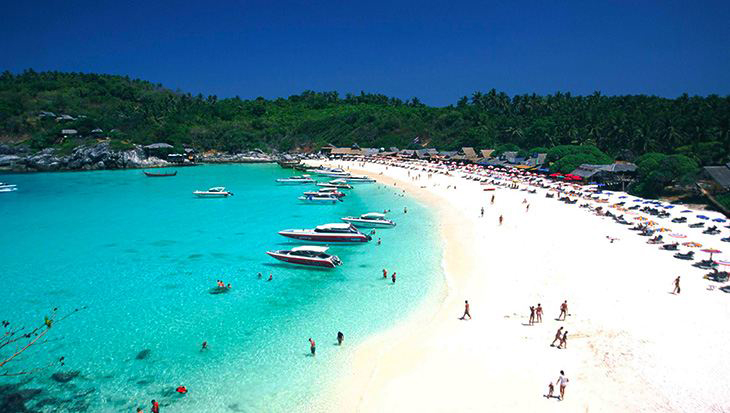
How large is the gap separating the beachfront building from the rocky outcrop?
94.5 metres

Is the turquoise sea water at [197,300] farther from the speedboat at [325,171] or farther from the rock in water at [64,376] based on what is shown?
the speedboat at [325,171]

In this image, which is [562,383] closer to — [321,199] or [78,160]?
[321,199]

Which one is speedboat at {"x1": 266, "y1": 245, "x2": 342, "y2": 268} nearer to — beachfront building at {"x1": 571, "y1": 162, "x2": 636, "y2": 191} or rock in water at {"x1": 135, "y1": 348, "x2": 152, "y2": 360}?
rock in water at {"x1": 135, "y1": 348, "x2": 152, "y2": 360}

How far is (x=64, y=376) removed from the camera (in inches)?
611

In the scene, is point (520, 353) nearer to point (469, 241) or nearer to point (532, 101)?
point (469, 241)

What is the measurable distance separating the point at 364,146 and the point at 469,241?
94.8 m

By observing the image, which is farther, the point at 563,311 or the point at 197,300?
the point at 197,300

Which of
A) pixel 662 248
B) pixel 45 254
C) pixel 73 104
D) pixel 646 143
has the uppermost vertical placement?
pixel 73 104

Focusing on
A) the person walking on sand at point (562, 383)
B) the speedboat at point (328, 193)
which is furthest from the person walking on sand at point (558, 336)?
the speedboat at point (328, 193)

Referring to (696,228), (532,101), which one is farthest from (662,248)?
(532,101)

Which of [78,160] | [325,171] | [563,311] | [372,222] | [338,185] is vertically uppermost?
[78,160]

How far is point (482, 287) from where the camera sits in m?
22.2

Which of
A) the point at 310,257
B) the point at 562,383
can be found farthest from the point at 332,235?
the point at 562,383

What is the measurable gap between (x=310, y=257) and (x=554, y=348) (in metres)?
15.6
